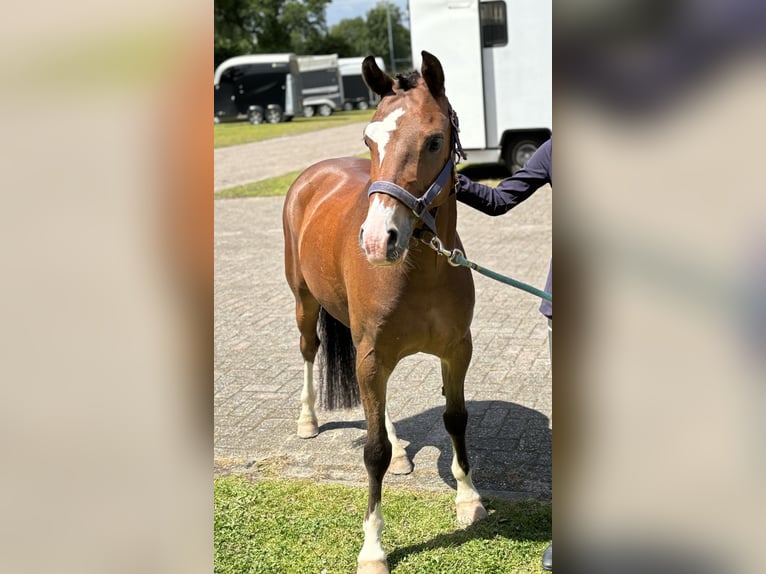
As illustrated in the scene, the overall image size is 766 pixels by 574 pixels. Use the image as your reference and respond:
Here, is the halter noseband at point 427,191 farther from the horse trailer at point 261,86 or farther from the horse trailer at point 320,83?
the horse trailer at point 320,83

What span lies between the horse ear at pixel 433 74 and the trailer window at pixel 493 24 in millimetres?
10988

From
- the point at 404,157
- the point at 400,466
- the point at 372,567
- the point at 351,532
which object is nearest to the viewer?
the point at 404,157

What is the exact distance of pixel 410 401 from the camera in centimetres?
522

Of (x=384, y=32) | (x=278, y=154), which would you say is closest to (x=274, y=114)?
(x=278, y=154)

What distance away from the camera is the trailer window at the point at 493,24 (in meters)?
12.9

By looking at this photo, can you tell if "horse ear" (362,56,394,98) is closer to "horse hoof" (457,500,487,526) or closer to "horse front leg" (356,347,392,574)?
"horse front leg" (356,347,392,574)

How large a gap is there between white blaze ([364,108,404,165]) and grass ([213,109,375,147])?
25044 millimetres

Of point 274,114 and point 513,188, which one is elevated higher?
point 513,188

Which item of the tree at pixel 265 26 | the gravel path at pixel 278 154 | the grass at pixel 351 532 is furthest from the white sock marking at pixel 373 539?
the tree at pixel 265 26

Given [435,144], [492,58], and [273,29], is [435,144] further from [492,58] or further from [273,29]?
[273,29]

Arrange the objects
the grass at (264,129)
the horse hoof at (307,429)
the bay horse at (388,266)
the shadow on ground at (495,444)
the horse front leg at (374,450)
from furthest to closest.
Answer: the grass at (264,129) < the horse hoof at (307,429) < the shadow on ground at (495,444) < the horse front leg at (374,450) < the bay horse at (388,266)

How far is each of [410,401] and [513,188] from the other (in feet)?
7.55
